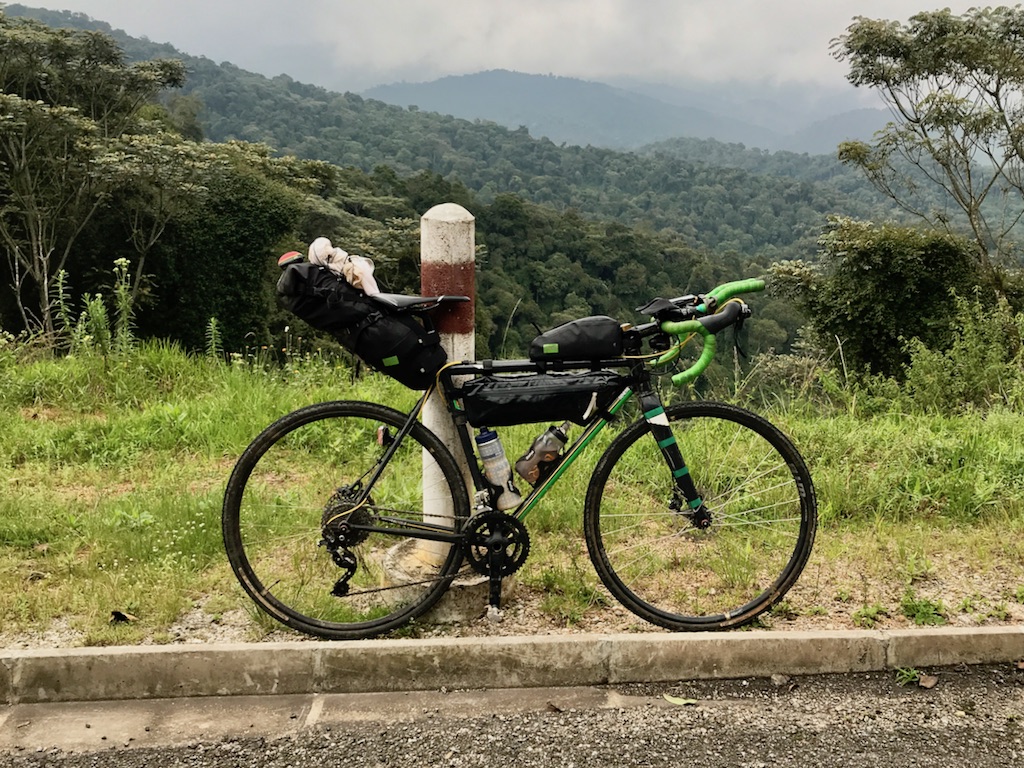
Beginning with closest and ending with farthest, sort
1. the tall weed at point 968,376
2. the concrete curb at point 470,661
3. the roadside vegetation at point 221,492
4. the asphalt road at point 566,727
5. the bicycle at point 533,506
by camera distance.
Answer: the asphalt road at point 566,727 < the concrete curb at point 470,661 < the bicycle at point 533,506 < the roadside vegetation at point 221,492 < the tall weed at point 968,376

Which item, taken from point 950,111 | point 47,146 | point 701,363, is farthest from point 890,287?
point 47,146

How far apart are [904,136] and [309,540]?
27024 mm

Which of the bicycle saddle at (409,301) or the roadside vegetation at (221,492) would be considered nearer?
the bicycle saddle at (409,301)

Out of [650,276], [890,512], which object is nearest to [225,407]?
[890,512]

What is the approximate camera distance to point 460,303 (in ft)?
10.1

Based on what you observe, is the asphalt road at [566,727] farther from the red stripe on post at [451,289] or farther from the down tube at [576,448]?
the red stripe on post at [451,289]

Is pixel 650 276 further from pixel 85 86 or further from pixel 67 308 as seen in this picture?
pixel 67 308

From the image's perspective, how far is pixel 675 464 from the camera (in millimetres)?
3074

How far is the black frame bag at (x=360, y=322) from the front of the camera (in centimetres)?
279

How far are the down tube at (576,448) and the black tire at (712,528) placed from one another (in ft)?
0.30

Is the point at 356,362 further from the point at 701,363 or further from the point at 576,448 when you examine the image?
the point at 701,363

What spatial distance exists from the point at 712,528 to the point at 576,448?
0.69 metres

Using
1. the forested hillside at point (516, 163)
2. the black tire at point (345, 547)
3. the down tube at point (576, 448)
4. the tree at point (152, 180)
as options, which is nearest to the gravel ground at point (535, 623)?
the black tire at point (345, 547)

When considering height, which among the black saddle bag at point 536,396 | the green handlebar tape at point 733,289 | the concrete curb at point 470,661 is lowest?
the concrete curb at point 470,661
